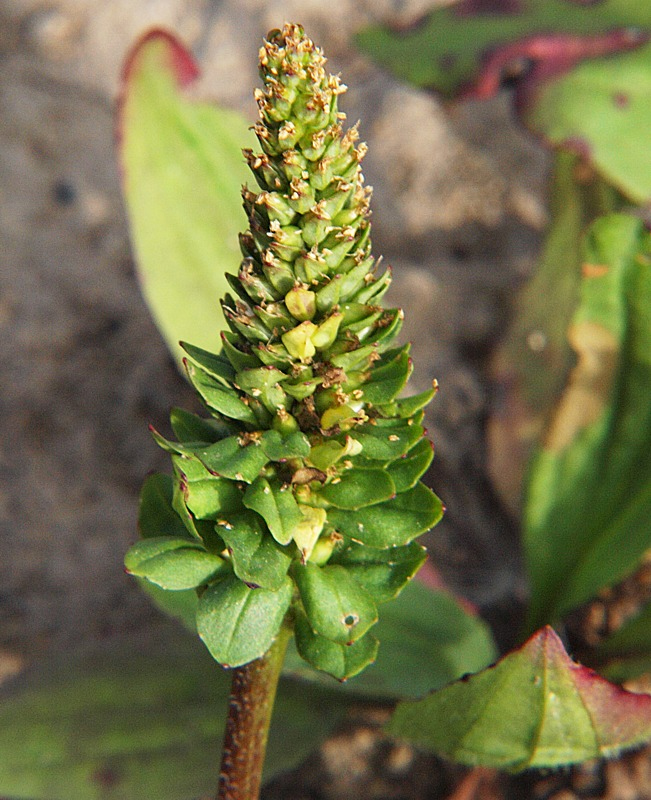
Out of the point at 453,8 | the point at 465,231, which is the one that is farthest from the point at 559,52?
the point at 465,231

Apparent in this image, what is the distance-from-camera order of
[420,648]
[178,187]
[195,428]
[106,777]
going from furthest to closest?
[178,187] < [420,648] < [106,777] < [195,428]

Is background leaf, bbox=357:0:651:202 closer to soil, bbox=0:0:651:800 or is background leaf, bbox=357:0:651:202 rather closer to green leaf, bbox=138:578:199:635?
soil, bbox=0:0:651:800

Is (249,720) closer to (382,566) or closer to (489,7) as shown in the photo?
(382,566)

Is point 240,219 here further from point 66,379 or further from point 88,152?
point 88,152

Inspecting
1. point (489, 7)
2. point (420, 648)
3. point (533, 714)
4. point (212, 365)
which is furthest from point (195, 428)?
point (489, 7)

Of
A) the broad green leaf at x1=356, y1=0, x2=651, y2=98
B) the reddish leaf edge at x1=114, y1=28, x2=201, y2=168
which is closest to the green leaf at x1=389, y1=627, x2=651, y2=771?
the reddish leaf edge at x1=114, y1=28, x2=201, y2=168

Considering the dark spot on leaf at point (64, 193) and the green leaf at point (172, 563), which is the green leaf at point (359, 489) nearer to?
the green leaf at point (172, 563)
